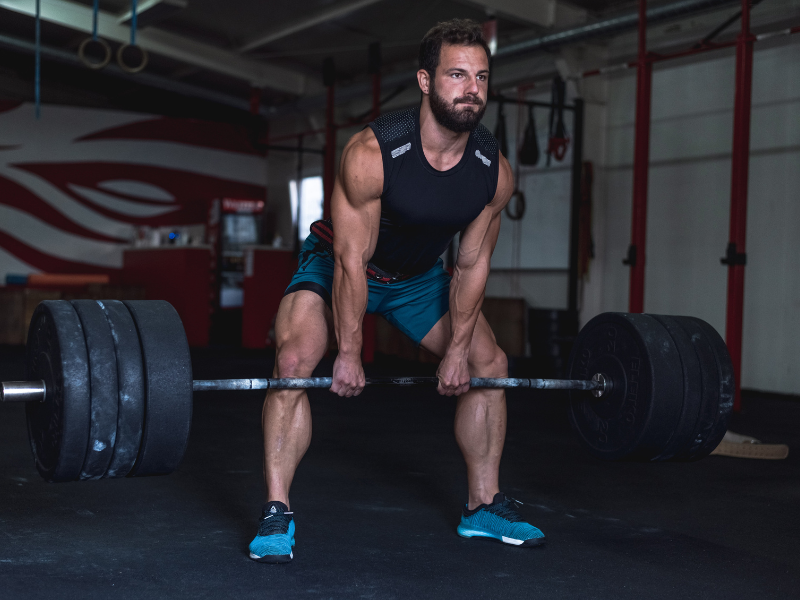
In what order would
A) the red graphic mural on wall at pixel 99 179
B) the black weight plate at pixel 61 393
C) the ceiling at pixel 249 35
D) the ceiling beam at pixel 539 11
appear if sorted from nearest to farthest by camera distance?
the black weight plate at pixel 61 393 → the ceiling beam at pixel 539 11 → the ceiling at pixel 249 35 → the red graphic mural on wall at pixel 99 179

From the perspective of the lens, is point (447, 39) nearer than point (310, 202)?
Yes

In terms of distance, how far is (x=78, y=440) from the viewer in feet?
5.01

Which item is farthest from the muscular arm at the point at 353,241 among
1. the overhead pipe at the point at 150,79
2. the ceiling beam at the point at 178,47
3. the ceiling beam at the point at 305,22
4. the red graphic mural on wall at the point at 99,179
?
the red graphic mural on wall at the point at 99,179

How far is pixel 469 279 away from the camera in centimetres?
196

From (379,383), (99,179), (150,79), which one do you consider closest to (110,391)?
(379,383)

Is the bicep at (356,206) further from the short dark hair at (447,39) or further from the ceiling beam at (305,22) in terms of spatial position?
the ceiling beam at (305,22)

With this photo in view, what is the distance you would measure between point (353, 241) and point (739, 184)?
3.01m

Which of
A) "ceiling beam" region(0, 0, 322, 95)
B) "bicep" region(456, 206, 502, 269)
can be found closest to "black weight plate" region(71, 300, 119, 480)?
"bicep" region(456, 206, 502, 269)

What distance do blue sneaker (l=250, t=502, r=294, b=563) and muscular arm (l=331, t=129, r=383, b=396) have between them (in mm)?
300

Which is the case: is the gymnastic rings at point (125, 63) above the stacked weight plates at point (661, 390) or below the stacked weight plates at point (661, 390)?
above

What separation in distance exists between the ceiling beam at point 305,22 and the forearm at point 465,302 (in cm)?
462

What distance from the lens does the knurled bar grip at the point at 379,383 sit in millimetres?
1696

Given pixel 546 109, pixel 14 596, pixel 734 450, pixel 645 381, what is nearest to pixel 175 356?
pixel 14 596

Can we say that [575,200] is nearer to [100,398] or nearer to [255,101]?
[255,101]
